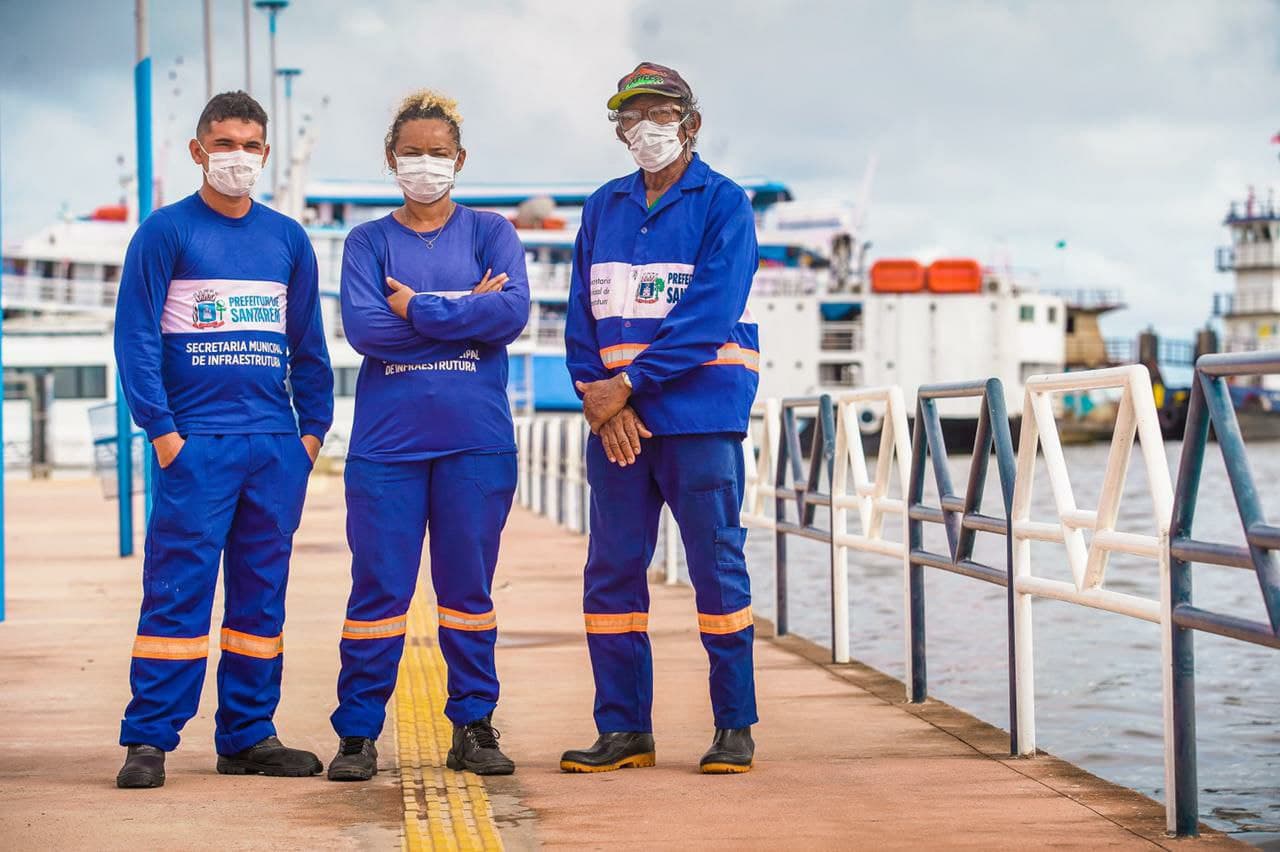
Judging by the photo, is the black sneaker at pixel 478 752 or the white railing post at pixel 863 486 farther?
the white railing post at pixel 863 486

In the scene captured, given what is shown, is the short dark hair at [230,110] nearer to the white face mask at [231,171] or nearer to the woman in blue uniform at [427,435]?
the white face mask at [231,171]

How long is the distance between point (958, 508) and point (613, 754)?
1651 millimetres

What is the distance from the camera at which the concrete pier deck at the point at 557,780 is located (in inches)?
179

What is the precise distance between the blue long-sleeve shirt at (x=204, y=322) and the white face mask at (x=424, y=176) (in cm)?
41

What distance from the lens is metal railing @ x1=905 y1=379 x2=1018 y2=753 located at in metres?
5.92

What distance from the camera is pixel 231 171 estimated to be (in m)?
5.41

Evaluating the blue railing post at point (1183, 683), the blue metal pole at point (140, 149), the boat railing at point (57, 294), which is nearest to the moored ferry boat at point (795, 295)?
the boat railing at point (57, 294)

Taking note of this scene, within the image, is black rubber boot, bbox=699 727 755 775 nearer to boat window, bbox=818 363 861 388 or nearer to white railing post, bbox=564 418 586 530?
white railing post, bbox=564 418 586 530

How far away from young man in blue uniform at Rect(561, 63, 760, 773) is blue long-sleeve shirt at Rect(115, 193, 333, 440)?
2.98 ft

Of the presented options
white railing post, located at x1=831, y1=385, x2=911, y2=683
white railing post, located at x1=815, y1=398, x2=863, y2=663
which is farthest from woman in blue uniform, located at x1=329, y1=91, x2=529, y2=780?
white railing post, located at x1=815, y1=398, x2=863, y2=663

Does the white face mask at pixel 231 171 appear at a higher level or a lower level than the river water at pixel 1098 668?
higher

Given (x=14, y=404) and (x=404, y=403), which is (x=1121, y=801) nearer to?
(x=404, y=403)

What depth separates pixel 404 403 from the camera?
538 centimetres

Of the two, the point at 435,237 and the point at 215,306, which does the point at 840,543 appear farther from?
the point at 215,306
